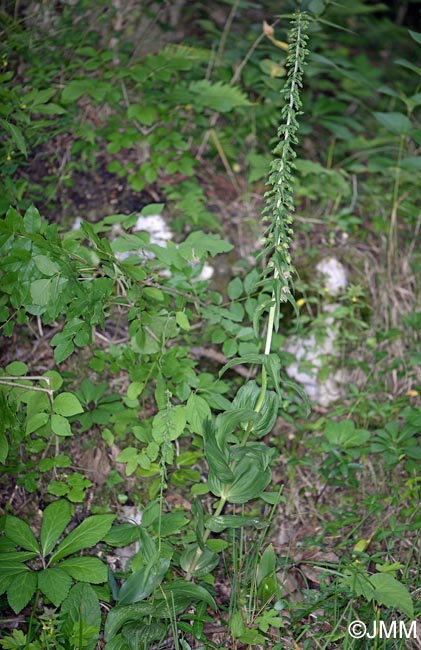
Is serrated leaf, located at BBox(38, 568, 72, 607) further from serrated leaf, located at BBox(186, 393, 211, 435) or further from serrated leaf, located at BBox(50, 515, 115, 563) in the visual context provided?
serrated leaf, located at BBox(186, 393, 211, 435)

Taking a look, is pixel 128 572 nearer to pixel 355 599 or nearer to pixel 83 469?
pixel 83 469

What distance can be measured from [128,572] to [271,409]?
3.03ft

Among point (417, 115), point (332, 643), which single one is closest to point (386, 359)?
point (332, 643)

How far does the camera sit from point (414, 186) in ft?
13.5

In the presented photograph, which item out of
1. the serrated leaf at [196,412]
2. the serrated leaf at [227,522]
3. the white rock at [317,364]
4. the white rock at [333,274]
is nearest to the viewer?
the serrated leaf at [227,522]

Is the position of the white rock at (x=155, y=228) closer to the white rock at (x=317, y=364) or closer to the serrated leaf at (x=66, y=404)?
the white rock at (x=317, y=364)

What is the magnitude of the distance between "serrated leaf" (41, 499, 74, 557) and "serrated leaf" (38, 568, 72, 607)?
0.12 meters

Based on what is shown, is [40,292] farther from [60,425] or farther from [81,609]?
[81,609]

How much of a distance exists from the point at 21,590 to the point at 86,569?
0.25m

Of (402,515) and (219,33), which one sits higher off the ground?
(219,33)

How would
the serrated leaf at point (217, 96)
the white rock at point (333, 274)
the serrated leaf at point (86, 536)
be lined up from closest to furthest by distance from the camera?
the serrated leaf at point (86, 536) < the serrated leaf at point (217, 96) < the white rock at point (333, 274)

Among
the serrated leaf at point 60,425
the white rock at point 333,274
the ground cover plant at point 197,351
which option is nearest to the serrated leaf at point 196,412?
the ground cover plant at point 197,351

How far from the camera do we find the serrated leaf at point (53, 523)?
2.27 metres

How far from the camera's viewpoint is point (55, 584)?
6.91 feet
